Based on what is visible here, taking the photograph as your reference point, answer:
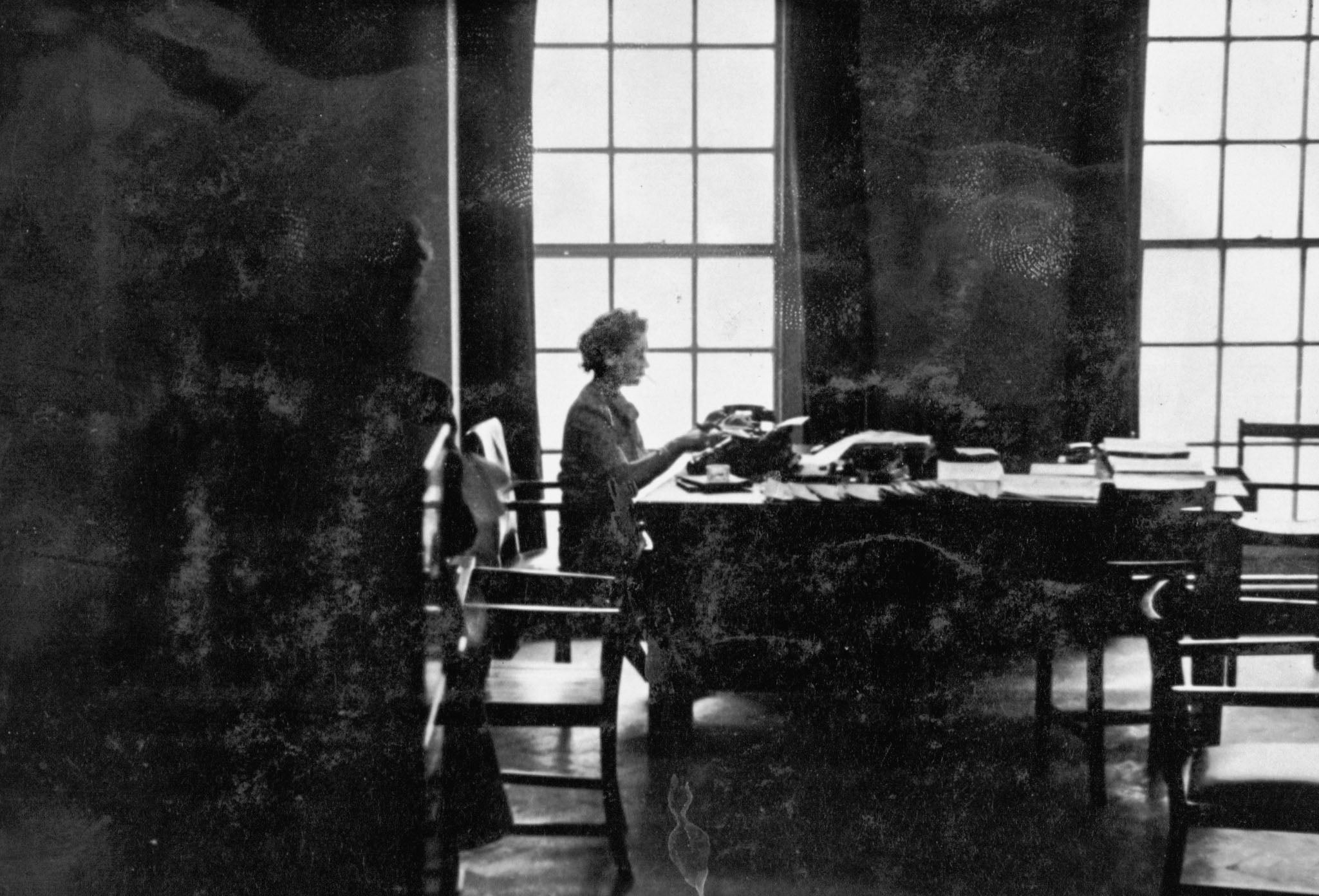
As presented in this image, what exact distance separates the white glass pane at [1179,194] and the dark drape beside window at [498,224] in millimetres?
1986

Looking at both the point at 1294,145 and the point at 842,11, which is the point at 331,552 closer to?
the point at 842,11

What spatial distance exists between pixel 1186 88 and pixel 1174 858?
232 cm

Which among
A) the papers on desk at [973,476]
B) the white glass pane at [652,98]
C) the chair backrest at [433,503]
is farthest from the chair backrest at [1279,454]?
the chair backrest at [433,503]

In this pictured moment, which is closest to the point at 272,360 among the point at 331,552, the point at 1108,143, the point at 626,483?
the point at 331,552

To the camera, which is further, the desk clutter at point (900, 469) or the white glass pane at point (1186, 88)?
the white glass pane at point (1186, 88)

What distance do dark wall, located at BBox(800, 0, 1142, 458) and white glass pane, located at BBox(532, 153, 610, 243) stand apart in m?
0.70

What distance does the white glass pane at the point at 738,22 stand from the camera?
3471 mm

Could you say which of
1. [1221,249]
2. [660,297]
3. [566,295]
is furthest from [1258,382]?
[566,295]

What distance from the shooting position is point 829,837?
2807mm

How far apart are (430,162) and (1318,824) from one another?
2.54 meters

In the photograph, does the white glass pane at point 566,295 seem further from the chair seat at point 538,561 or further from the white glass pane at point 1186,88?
the white glass pane at point 1186,88

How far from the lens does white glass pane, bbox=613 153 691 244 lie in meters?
3.26

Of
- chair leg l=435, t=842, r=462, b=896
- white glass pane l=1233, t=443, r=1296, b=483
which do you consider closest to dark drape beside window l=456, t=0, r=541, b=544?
chair leg l=435, t=842, r=462, b=896

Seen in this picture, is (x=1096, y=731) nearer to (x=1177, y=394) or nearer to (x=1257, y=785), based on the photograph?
(x=1257, y=785)
